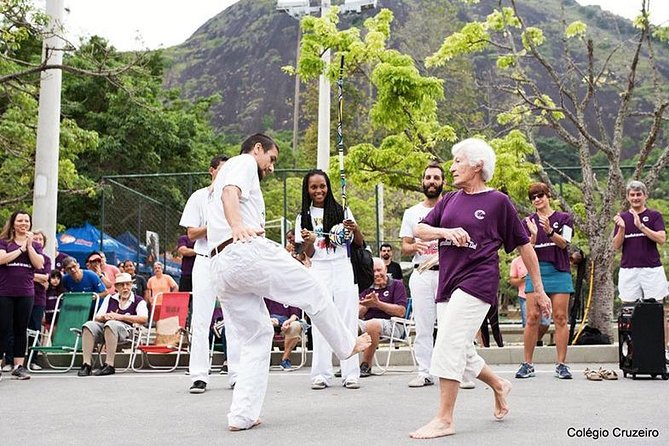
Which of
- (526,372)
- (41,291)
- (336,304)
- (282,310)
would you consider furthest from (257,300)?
(41,291)

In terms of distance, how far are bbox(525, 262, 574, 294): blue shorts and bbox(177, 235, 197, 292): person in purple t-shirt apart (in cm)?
367

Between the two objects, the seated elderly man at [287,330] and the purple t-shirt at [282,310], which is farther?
the purple t-shirt at [282,310]

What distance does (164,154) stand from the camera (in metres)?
38.5

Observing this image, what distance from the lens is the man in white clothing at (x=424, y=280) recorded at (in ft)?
27.7

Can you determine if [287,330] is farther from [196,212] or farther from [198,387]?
[198,387]

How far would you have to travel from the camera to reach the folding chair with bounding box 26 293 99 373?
1152 cm

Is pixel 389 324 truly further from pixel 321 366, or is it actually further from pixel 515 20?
pixel 515 20

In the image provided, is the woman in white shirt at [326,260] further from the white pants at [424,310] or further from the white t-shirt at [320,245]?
the white pants at [424,310]

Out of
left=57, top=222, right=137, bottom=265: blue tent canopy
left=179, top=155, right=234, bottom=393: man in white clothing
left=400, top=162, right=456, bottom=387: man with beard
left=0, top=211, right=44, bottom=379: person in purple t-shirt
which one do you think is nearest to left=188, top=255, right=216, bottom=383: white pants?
left=179, top=155, right=234, bottom=393: man in white clothing

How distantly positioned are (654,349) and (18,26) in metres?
9.80

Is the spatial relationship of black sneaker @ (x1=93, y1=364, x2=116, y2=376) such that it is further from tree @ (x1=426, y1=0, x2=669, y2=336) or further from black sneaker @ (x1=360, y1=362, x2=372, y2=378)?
tree @ (x1=426, y1=0, x2=669, y2=336)

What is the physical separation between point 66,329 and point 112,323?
1.01 metres

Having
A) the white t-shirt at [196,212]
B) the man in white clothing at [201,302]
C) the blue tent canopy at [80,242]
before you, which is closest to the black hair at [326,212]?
the man in white clothing at [201,302]

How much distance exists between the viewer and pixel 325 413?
6613mm
